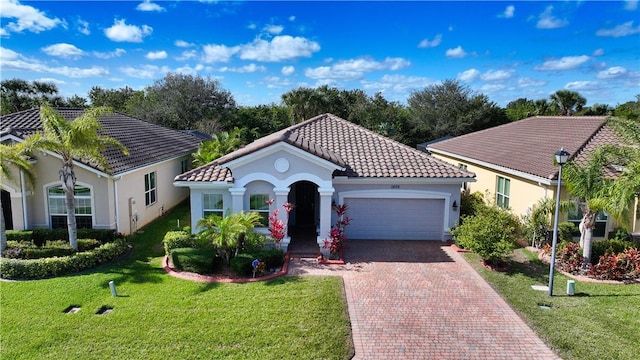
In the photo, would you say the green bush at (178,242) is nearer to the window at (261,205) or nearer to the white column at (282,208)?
the window at (261,205)

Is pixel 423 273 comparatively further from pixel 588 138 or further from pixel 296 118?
pixel 296 118

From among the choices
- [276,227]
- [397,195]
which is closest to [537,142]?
[397,195]

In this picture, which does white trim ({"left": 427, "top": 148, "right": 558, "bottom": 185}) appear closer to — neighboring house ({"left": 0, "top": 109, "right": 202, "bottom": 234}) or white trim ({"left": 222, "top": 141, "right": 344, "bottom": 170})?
white trim ({"left": 222, "top": 141, "right": 344, "bottom": 170})

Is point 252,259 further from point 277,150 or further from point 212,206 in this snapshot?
point 277,150

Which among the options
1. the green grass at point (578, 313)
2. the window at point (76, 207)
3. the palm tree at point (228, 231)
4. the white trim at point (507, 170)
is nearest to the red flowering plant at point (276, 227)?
the palm tree at point (228, 231)

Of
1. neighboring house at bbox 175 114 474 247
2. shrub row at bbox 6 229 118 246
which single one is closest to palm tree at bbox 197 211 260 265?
neighboring house at bbox 175 114 474 247

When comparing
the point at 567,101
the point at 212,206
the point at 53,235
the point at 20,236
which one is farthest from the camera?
the point at 567,101
